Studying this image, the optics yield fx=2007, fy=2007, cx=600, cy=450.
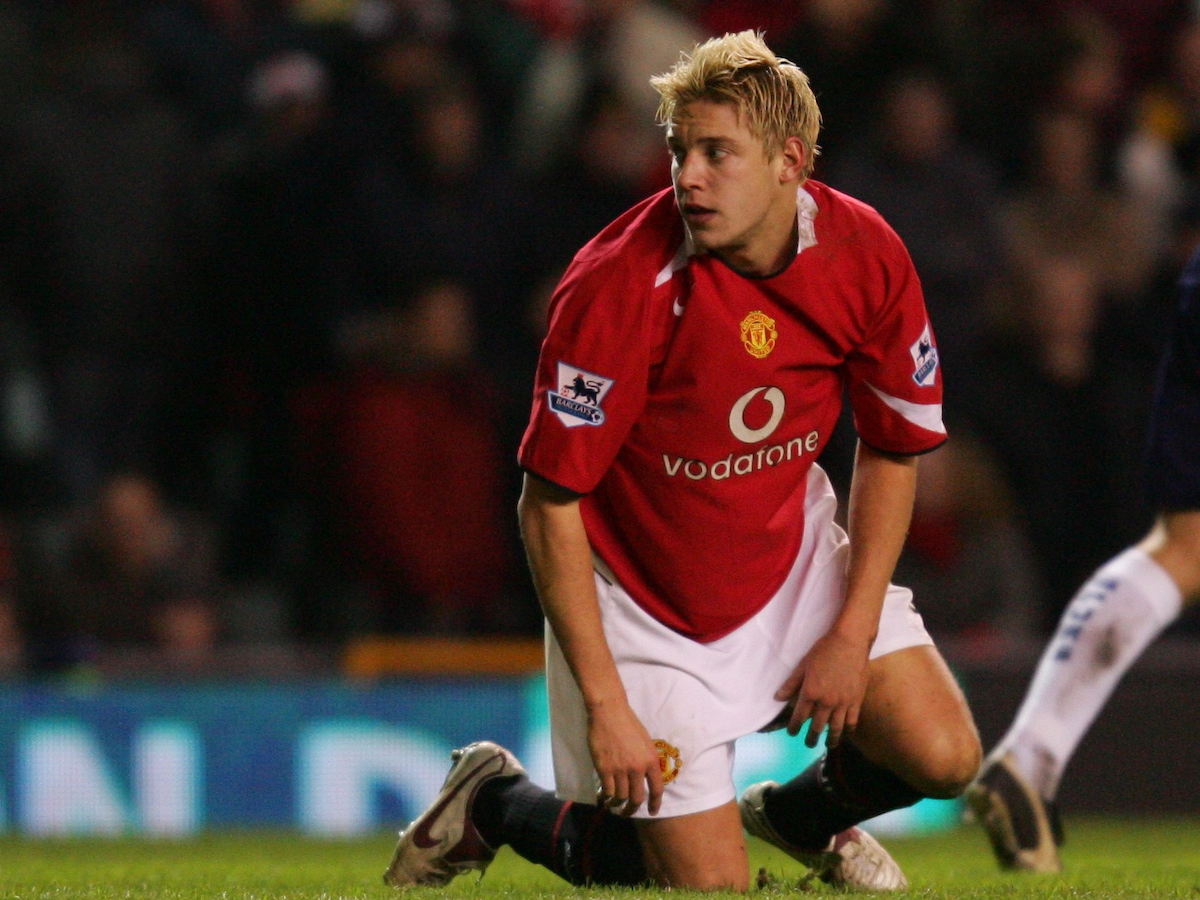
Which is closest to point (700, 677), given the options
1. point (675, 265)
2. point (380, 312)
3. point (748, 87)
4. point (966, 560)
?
point (675, 265)

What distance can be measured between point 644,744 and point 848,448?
4027 millimetres

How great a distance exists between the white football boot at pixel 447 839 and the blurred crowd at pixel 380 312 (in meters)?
3.33

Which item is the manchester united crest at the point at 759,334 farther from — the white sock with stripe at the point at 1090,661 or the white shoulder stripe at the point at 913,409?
the white sock with stripe at the point at 1090,661

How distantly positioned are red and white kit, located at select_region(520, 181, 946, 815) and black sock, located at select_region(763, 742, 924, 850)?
0.78 feet

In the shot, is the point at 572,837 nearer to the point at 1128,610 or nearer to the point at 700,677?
the point at 700,677

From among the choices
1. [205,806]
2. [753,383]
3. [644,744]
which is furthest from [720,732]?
[205,806]

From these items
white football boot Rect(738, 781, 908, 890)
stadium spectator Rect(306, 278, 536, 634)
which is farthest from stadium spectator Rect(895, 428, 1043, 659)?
white football boot Rect(738, 781, 908, 890)

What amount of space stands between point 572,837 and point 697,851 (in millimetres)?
284

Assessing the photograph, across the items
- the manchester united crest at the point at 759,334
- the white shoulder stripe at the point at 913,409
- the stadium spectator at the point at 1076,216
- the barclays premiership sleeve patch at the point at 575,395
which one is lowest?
the stadium spectator at the point at 1076,216

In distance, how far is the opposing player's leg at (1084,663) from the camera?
192 inches

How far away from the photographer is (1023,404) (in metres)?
7.93

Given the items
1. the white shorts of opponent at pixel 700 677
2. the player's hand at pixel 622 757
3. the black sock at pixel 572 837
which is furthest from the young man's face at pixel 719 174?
the black sock at pixel 572 837

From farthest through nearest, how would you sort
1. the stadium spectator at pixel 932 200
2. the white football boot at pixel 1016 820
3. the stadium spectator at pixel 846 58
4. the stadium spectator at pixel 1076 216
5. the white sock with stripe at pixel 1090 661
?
1. the stadium spectator at pixel 1076 216
2. the stadium spectator at pixel 846 58
3. the stadium spectator at pixel 932 200
4. the white sock with stripe at pixel 1090 661
5. the white football boot at pixel 1016 820

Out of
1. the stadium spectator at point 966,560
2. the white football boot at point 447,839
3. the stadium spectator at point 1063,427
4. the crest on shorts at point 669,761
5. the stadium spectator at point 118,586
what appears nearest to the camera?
the crest on shorts at point 669,761
